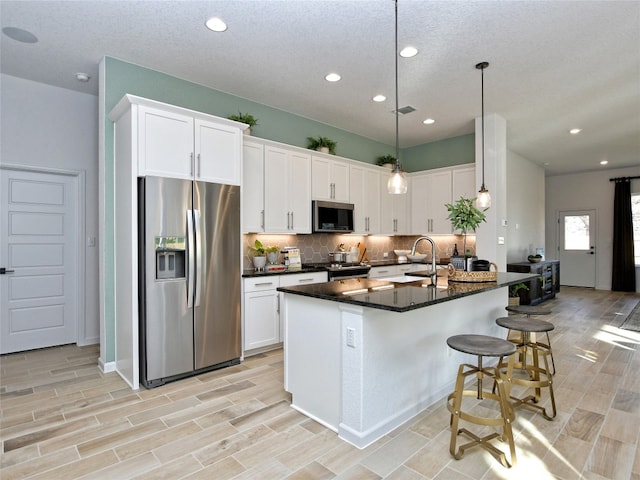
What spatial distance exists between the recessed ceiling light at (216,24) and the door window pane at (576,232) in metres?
10.0

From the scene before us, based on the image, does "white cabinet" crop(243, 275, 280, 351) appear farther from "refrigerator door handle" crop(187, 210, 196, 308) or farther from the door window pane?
the door window pane

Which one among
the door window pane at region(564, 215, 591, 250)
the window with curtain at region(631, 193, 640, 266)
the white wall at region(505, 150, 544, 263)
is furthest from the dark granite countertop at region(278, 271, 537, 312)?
the door window pane at region(564, 215, 591, 250)

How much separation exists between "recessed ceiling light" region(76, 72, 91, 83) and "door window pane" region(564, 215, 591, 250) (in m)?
10.9

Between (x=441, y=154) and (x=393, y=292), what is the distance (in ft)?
15.4

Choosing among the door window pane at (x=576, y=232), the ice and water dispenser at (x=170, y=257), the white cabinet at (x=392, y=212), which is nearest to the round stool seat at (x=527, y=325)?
the ice and water dispenser at (x=170, y=257)

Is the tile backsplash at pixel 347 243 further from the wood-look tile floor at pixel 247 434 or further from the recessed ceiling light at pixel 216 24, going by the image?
the recessed ceiling light at pixel 216 24

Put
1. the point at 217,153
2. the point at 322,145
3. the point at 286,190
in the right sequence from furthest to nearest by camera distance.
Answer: the point at 322,145 < the point at 286,190 < the point at 217,153

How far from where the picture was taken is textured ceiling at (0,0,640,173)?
111 inches

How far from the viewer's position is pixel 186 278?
129 inches

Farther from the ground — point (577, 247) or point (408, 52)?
point (408, 52)

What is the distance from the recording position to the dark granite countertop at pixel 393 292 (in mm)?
2061

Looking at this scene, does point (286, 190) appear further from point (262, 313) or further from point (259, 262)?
point (262, 313)

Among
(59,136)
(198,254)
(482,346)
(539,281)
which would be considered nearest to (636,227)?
(539,281)

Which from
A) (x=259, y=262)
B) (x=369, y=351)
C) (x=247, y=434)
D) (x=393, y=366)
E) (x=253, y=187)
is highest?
(x=253, y=187)
